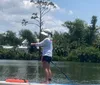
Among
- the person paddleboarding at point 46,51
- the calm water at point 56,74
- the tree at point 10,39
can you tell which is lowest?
the calm water at point 56,74

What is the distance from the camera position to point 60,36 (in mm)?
79688

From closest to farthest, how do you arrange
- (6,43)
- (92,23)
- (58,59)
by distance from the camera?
1. (58,59)
2. (92,23)
3. (6,43)

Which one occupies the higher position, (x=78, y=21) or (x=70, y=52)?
(x=78, y=21)

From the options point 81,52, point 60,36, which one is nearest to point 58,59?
point 81,52

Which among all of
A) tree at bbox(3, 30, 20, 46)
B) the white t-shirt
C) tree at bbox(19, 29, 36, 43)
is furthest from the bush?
the white t-shirt

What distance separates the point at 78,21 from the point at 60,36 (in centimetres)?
1009

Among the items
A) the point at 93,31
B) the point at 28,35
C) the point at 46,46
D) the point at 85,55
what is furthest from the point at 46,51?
the point at 28,35

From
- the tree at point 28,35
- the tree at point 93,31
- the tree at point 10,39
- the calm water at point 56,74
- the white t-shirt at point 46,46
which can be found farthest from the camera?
the tree at point 10,39

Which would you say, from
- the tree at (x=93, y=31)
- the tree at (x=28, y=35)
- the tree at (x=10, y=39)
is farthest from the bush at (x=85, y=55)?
the tree at (x=10, y=39)

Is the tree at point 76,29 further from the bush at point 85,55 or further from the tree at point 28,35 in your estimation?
the bush at point 85,55

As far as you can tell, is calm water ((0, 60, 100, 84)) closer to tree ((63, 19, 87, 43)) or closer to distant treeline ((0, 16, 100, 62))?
distant treeline ((0, 16, 100, 62))

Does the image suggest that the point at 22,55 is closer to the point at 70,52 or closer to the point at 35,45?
the point at 70,52

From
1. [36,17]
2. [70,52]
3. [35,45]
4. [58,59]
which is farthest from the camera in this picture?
[70,52]

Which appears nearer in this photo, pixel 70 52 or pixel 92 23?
pixel 70 52
